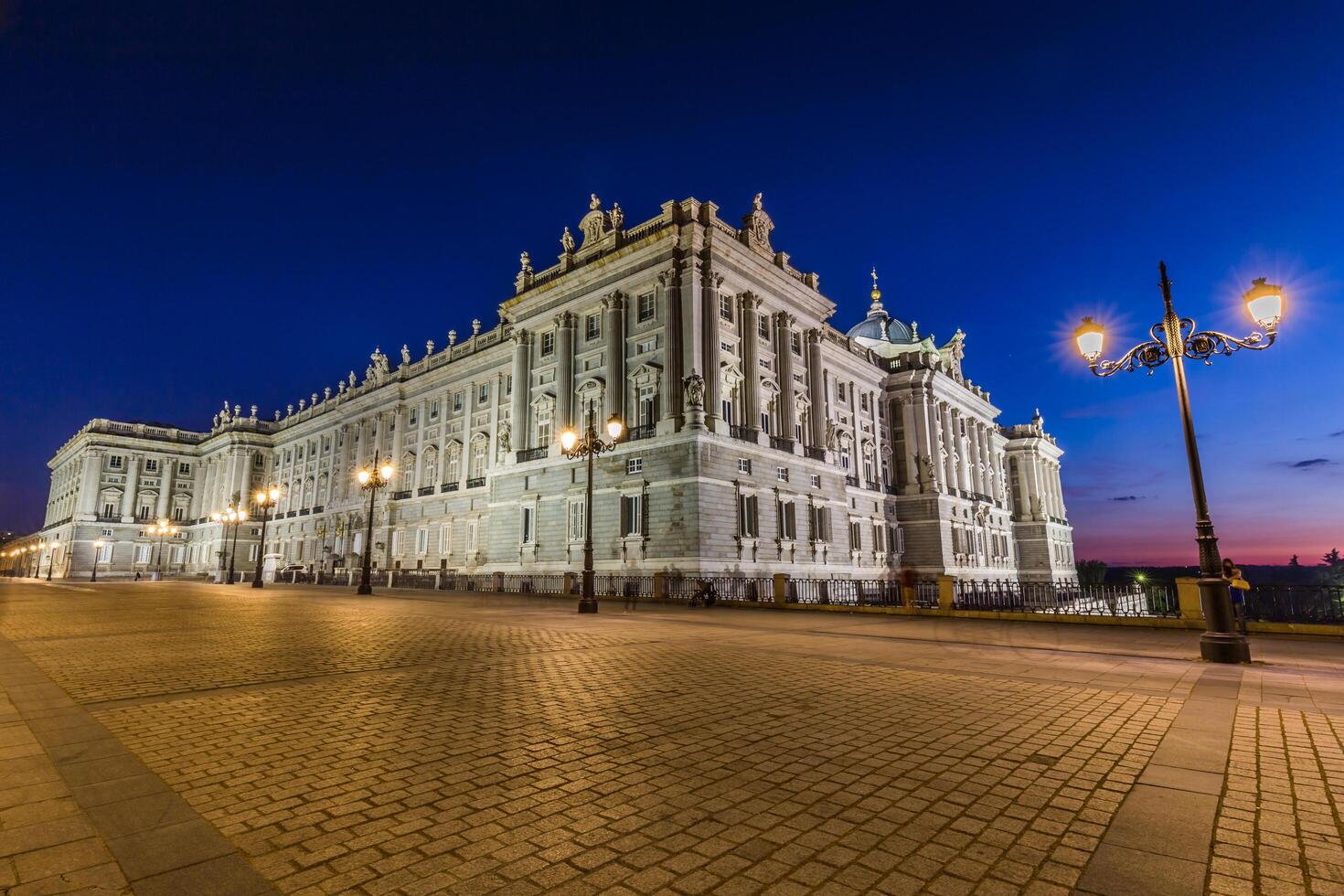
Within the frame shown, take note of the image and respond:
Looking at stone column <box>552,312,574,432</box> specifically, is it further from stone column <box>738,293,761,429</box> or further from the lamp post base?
the lamp post base

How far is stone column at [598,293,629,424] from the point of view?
3647cm

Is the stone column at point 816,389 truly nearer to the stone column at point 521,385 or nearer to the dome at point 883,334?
the stone column at point 521,385

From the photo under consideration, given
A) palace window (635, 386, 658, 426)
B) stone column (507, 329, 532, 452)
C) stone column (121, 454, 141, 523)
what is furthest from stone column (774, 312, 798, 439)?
stone column (121, 454, 141, 523)

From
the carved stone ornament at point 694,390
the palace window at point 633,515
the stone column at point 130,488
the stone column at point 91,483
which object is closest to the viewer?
the carved stone ornament at point 694,390

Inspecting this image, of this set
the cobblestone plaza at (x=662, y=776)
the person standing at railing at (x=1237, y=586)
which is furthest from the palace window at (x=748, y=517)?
the cobblestone plaza at (x=662, y=776)

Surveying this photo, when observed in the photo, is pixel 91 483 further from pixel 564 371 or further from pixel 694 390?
pixel 694 390

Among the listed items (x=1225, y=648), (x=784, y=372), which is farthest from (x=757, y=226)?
(x=1225, y=648)

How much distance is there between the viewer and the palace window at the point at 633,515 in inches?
1314

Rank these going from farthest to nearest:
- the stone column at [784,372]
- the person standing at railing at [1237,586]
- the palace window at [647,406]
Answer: the stone column at [784,372] < the palace window at [647,406] < the person standing at railing at [1237,586]

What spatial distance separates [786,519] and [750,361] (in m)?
9.05

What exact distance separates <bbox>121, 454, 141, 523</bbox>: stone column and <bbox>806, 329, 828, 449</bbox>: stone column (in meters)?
88.4

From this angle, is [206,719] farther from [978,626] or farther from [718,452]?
[718,452]

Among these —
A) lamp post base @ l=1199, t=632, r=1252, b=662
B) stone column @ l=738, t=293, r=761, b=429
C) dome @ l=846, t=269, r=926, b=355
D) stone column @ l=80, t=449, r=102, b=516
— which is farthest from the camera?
stone column @ l=80, t=449, r=102, b=516

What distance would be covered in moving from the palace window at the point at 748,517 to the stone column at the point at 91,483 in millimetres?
87779
